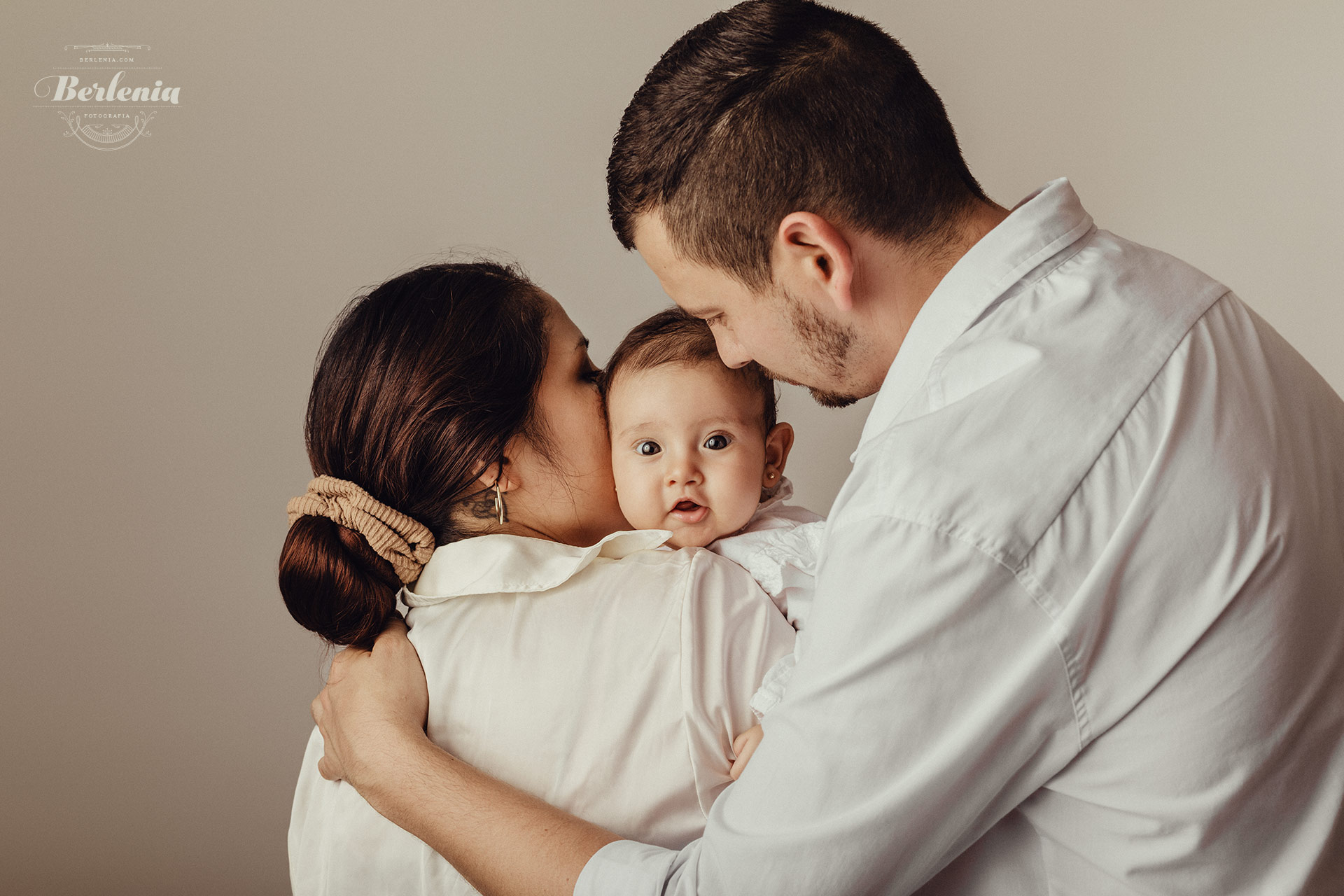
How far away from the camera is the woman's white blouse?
1.26 meters

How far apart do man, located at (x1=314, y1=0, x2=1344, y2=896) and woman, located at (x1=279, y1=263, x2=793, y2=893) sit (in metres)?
0.19

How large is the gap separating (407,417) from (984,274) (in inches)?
33.7

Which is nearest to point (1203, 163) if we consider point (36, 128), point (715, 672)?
point (715, 672)

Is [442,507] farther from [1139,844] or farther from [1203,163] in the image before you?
[1203,163]

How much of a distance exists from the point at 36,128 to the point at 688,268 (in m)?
1.73

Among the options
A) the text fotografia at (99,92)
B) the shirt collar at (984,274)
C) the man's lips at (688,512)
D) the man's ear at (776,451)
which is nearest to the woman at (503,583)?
the man's lips at (688,512)

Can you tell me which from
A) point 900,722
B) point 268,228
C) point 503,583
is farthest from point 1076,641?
point 268,228

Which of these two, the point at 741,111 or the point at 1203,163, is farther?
the point at 1203,163

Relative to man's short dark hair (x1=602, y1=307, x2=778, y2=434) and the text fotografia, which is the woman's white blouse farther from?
the text fotografia

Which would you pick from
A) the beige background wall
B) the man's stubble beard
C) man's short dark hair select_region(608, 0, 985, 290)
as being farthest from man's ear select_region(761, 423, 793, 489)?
the beige background wall

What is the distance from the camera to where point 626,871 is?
106 cm

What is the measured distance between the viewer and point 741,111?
120 centimetres

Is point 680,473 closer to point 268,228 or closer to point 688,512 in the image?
point 688,512

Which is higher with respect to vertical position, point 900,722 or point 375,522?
point 375,522
